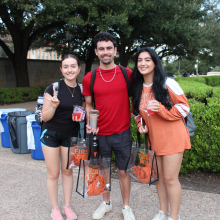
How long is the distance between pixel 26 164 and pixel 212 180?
346cm

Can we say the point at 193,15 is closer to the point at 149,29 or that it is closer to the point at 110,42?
the point at 149,29

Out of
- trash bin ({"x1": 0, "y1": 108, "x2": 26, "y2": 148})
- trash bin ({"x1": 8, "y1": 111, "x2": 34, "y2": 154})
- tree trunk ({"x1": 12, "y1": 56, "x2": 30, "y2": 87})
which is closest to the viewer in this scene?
trash bin ({"x1": 8, "y1": 111, "x2": 34, "y2": 154})

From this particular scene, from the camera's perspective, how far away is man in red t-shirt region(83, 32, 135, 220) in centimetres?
264

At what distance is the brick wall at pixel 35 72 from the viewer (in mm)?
15995

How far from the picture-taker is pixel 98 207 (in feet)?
9.85

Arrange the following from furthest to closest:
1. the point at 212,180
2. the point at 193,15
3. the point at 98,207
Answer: the point at 193,15, the point at 212,180, the point at 98,207

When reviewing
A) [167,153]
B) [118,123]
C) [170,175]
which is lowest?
[170,175]

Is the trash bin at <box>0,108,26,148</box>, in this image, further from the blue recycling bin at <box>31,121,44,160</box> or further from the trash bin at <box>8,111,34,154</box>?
the blue recycling bin at <box>31,121,44,160</box>

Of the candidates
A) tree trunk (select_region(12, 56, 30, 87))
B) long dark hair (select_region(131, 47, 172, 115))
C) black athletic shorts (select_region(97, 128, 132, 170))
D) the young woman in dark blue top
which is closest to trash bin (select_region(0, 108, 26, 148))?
the young woman in dark blue top

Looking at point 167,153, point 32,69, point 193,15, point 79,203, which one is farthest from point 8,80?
point 167,153

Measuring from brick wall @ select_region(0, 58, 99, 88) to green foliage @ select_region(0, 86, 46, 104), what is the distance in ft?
9.90

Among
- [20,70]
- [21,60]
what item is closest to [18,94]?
[20,70]

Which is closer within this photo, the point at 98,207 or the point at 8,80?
the point at 98,207

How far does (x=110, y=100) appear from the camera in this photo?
2639 millimetres
